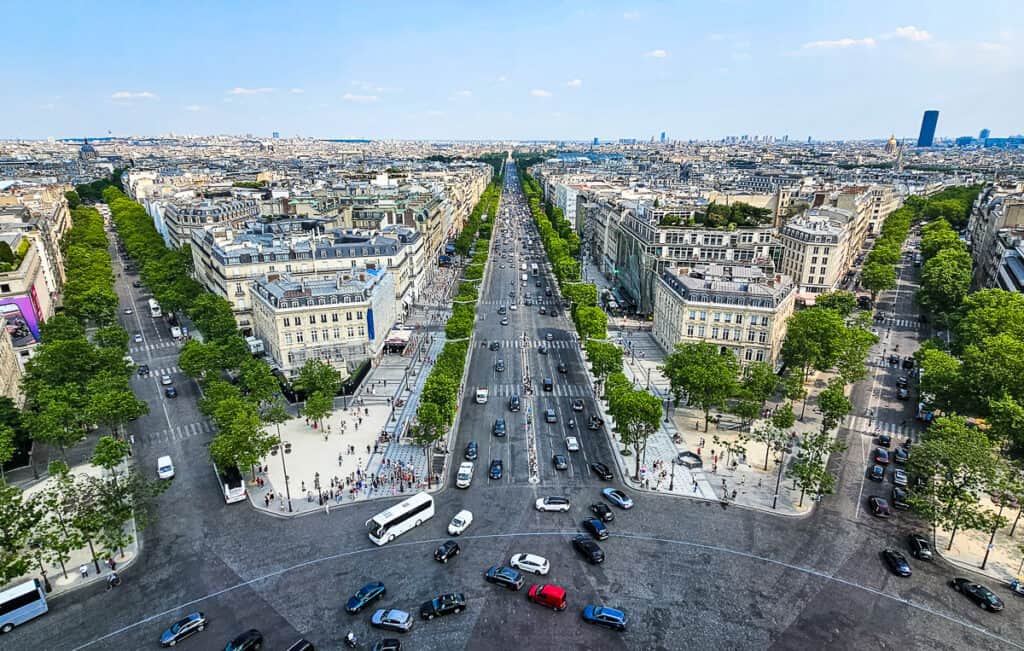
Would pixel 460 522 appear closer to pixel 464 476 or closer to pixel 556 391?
pixel 464 476

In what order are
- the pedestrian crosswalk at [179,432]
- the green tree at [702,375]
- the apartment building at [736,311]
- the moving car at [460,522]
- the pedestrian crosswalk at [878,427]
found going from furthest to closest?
1. the apartment building at [736,311]
2. the pedestrian crosswalk at [878,427]
3. the pedestrian crosswalk at [179,432]
4. the green tree at [702,375]
5. the moving car at [460,522]

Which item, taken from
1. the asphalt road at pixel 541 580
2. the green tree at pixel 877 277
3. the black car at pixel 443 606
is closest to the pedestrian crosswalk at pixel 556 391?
the asphalt road at pixel 541 580

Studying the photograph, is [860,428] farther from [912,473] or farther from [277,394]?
[277,394]

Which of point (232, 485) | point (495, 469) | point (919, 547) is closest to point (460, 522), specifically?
point (495, 469)

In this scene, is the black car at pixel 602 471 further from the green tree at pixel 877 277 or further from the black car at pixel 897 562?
the green tree at pixel 877 277

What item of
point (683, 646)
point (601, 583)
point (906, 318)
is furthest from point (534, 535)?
point (906, 318)

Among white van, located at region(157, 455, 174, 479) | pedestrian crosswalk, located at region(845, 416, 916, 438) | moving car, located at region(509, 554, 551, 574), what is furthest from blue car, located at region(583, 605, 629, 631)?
pedestrian crosswalk, located at region(845, 416, 916, 438)

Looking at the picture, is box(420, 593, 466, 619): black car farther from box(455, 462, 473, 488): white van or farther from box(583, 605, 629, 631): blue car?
box(455, 462, 473, 488): white van
